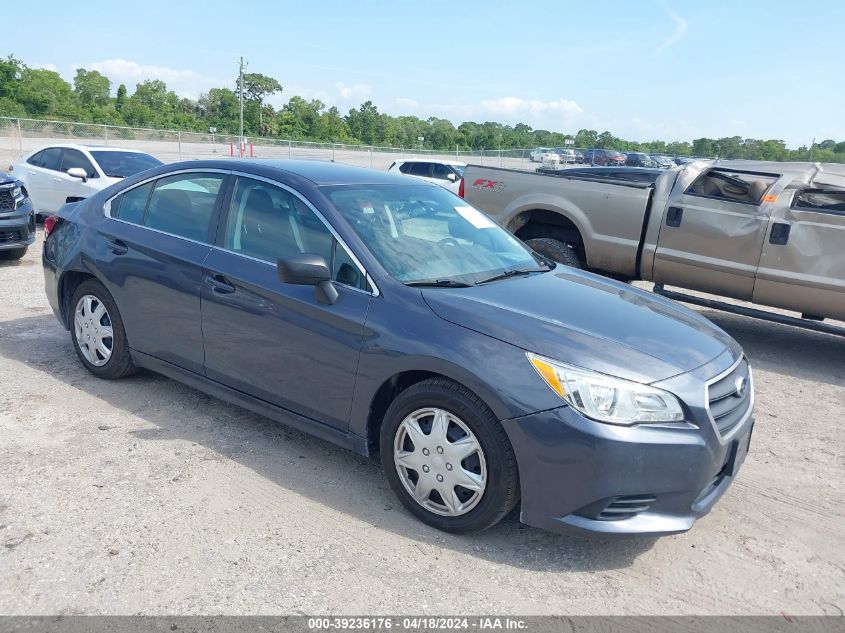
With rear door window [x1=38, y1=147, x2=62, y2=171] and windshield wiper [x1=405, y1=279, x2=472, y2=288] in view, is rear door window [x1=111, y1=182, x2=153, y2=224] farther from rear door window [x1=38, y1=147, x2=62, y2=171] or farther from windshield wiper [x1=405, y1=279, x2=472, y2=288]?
rear door window [x1=38, y1=147, x2=62, y2=171]

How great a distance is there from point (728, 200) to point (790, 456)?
3368 mm

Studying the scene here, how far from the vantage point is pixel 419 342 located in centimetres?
338

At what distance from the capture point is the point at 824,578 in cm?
328

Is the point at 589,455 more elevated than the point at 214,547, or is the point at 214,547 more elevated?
the point at 589,455

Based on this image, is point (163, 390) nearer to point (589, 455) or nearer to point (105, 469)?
point (105, 469)


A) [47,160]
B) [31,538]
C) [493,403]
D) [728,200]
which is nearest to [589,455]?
[493,403]

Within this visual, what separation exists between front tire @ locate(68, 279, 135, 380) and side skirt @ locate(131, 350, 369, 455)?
160 millimetres

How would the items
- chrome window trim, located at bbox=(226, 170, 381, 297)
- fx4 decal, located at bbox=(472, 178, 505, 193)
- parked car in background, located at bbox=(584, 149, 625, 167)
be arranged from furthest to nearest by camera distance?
1. parked car in background, located at bbox=(584, 149, 625, 167)
2. fx4 decal, located at bbox=(472, 178, 505, 193)
3. chrome window trim, located at bbox=(226, 170, 381, 297)

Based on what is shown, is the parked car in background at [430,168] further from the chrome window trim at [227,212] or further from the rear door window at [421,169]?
the chrome window trim at [227,212]

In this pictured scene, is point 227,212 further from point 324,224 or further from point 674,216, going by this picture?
point 674,216

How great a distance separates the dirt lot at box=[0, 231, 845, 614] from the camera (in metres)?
2.96

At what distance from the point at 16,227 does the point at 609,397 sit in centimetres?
829

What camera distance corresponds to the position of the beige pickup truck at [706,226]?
6758mm

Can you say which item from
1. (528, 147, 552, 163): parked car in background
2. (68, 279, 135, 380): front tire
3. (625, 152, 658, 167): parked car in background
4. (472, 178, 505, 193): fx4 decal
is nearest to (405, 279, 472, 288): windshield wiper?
(68, 279, 135, 380): front tire
